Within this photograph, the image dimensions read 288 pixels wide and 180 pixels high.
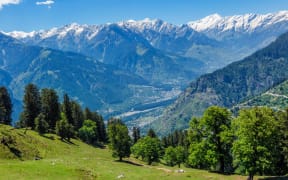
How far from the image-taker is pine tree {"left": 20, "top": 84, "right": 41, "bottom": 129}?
13638 cm

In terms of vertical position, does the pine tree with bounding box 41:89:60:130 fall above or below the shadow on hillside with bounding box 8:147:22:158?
above

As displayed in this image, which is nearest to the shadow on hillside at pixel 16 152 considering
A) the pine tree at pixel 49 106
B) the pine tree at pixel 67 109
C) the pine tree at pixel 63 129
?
the pine tree at pixel 63 129

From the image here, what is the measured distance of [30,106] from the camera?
138 meters

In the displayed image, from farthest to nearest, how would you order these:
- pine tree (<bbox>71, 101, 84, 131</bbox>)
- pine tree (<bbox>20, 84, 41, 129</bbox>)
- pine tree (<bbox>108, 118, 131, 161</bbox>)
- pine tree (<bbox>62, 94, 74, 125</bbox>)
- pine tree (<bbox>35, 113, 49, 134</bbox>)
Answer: pine tree (<bbox>71, 101, 84, 131</bbox>), pine tree (<bbox>62, 94, 74, 125</bbox>), pine tree (<bbox>20, 84, 41, 129</bbox>), pine tree (<bbox>35, 113, 49, 134</bbox>), pine tree (<bbox>108, 118, 131, 161</bbox>)

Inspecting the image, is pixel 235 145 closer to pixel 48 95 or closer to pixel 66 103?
pixel 48 95

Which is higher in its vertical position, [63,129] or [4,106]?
[4,106]

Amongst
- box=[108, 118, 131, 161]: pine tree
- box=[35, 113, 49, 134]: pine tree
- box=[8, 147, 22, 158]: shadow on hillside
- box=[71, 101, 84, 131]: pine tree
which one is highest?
box=[71, 101, 84, 131]: pine tree

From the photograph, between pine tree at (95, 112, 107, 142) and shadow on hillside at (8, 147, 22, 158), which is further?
pine tree at (95, 112, 107, 142)

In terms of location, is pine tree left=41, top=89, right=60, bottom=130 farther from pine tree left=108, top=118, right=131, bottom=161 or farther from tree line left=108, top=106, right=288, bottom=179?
tree line left=108, top=106, right=288, bottom=179

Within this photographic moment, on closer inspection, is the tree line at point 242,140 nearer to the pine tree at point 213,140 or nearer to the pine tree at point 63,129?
the pine tree at point 213,140

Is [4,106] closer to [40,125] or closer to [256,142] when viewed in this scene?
[40,125]

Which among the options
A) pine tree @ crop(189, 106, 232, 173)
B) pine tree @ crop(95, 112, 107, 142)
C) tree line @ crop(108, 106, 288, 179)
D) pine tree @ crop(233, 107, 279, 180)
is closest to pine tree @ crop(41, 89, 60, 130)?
pine tree @ crop(95, 112, 107, 142)

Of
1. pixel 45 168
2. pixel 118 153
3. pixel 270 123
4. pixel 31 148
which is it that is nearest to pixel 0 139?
pixel 31 148

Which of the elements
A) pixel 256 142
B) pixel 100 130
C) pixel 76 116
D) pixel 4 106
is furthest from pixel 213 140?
pixel 100 130
